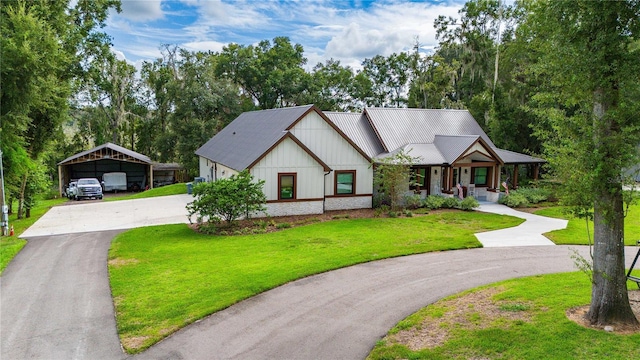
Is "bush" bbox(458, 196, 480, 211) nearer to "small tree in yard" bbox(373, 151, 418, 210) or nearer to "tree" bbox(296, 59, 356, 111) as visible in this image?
"small tree in yard" bbox(373, 151, 418, 210)

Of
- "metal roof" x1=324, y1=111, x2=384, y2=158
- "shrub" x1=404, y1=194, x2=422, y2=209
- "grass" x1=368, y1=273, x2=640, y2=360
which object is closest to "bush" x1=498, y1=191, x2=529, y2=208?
"shrub" x1=404, y1=194, x2=422, y2=209

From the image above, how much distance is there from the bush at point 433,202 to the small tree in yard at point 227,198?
30.6 ft

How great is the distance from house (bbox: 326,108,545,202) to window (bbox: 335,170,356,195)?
2468mm

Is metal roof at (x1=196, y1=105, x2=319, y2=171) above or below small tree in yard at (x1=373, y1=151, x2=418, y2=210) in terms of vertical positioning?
above

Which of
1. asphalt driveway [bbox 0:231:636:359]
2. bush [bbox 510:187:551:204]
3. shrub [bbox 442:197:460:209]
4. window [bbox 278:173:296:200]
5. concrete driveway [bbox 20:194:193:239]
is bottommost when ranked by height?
asphalt driveway [bbox 0:231:636:359]

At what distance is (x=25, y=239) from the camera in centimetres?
1585

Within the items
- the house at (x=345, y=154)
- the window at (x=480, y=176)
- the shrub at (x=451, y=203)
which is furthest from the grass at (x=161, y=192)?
the window at (x=480, y=176)

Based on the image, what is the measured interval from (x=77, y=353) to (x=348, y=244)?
9.34 metres

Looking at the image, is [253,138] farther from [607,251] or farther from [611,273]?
[611,273]

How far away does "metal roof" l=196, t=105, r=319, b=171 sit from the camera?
2029cm

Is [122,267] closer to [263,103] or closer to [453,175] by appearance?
[453,175]

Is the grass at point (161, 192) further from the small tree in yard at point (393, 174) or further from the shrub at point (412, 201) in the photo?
the shrub at point (412, 201)

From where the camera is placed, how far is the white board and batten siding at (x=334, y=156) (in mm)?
21141

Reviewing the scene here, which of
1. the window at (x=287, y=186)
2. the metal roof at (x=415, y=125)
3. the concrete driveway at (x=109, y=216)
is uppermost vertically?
the metal roof at (x=415, y=125)
